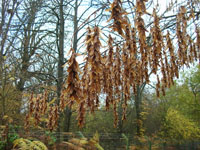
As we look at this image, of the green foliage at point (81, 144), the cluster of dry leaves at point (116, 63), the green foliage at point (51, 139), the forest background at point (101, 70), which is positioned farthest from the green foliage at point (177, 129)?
the cluster of dry leaves at point (116, 63)

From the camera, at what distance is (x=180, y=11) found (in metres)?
2.32

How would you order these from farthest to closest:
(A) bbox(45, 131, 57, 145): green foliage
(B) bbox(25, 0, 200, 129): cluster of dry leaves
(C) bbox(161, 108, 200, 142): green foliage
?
(C) bbox(161, 108, 200, 142): green foliage < (A) bbox(45, 131, 57, 145): green foliage < (B) bbox(25, 0, 200, 129): cluster of dry leaves

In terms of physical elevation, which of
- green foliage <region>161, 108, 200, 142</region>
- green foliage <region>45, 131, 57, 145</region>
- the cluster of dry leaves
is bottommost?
green foliage <region>161, 108, 200, 142</region>

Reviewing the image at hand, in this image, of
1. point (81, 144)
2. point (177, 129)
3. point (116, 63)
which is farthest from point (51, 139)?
point (177, 129)

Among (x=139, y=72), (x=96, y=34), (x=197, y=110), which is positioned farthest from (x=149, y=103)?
(x=96, y=34)

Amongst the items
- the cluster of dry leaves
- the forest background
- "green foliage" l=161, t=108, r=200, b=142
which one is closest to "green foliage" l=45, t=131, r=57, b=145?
the forest background

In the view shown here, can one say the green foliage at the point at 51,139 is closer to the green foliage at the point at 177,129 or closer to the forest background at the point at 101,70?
the forest background at the point at 101,70

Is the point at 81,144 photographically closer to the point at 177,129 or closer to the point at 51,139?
the point at 51,139

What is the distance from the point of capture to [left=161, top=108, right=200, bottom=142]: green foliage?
14.2 meters

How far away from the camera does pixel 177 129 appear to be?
1408cm

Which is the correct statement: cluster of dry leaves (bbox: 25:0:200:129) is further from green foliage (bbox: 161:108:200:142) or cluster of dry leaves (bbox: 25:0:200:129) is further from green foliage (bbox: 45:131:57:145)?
green foliage (bbox: 161:108:200:142)

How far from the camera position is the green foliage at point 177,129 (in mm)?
14164

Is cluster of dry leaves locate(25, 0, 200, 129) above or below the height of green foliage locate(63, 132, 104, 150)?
above

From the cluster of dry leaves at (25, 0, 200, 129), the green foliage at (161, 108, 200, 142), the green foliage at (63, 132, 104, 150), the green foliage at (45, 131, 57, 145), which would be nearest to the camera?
the cluster of dry leaves at (25, 0, 200, 129)
